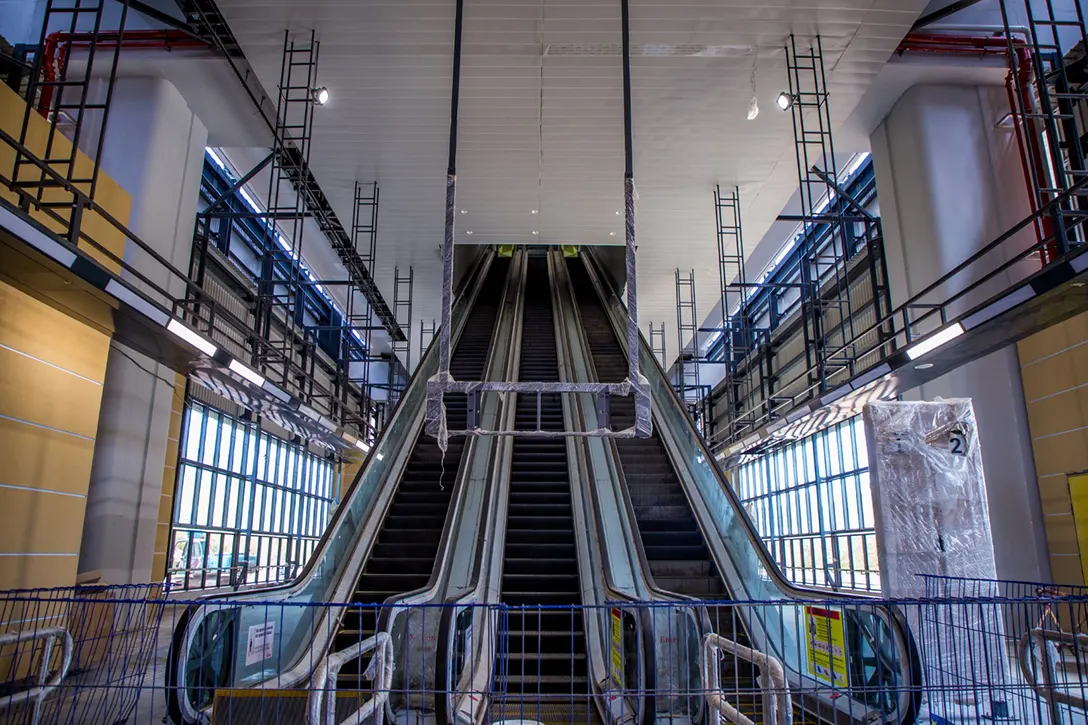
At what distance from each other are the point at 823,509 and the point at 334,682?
1608 centimetres

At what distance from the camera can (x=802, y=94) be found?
9617 mm

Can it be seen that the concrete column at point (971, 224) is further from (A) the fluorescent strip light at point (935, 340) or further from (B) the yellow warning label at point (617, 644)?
(B) the yellow warning label at point (617, 644)

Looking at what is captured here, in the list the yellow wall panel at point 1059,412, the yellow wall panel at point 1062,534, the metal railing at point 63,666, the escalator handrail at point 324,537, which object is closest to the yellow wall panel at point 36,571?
the metal railing at point 63,666

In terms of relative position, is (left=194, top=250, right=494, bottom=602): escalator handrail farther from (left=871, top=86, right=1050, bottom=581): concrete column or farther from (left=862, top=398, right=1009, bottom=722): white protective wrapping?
(left=871, top=86, right=1050, bottom=581): concrete column

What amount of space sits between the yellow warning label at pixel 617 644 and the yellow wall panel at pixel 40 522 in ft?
18.0

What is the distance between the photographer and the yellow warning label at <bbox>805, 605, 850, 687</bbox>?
3900 millimetres

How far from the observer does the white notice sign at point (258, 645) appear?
477 cm

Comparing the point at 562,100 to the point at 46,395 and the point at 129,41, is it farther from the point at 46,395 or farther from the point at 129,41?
the point at 46,395

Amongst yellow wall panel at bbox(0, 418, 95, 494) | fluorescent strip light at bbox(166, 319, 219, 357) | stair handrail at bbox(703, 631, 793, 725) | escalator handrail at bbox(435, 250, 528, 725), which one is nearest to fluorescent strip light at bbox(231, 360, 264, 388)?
fluorescent strip light at bbox(166, 319, 219, 357)

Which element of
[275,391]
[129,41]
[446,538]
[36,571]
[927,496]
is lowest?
[36,571]

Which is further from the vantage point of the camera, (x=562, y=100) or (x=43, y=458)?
(x=562, y=100)

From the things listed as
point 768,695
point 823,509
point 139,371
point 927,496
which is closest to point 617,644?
point 768,695

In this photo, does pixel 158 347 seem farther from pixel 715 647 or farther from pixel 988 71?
pixel 988 71

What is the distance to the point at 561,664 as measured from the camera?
251 inches
